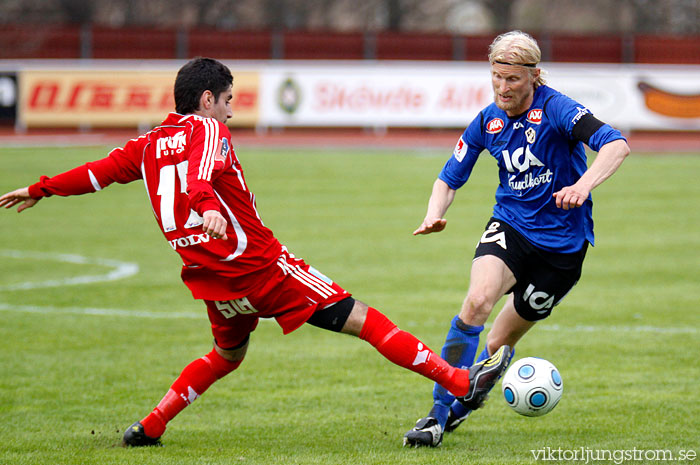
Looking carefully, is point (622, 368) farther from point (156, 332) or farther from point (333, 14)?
point (333, 14)

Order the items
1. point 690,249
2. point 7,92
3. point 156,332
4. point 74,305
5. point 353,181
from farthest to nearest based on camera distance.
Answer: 1. point 7,92
2. point 353,181
3. point 690,249
4. point 74,305
5. point 156,332

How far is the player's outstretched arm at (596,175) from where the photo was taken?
4.43 m

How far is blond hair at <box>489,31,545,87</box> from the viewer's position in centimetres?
492

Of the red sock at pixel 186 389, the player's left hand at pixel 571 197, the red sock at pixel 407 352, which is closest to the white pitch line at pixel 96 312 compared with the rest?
the red sock at pixel 186 389

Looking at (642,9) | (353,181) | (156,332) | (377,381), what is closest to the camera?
(377,381)

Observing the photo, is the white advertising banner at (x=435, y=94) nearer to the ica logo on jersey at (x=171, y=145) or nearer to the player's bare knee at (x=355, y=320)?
the player's bare knee at (x=355, y=320)

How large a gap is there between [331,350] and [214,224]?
340 cm

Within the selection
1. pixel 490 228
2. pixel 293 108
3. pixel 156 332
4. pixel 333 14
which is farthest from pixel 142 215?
pixel 333 14

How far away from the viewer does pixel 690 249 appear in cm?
1191

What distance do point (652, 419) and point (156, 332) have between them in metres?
4.30

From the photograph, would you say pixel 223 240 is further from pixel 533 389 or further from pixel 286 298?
pixel 533 389

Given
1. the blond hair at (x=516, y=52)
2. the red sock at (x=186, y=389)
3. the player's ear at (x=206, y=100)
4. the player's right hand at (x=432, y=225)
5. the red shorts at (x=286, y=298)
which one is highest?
the blond hair at (x=516, y=52)

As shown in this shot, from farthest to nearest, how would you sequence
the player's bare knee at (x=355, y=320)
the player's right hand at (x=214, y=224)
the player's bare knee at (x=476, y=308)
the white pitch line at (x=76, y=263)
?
1. the white pitch line at (x=76, y=263)
2. the player's bare knee at (x=476, y=308)
3. the player's bare knee at (x=355, y=320)
4. the player's right hand at (x=214, y=224)

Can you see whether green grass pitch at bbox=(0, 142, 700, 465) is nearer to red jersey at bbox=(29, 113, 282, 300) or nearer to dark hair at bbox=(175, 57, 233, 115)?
red jersey at bbox=(29, 113, 282, 300)
